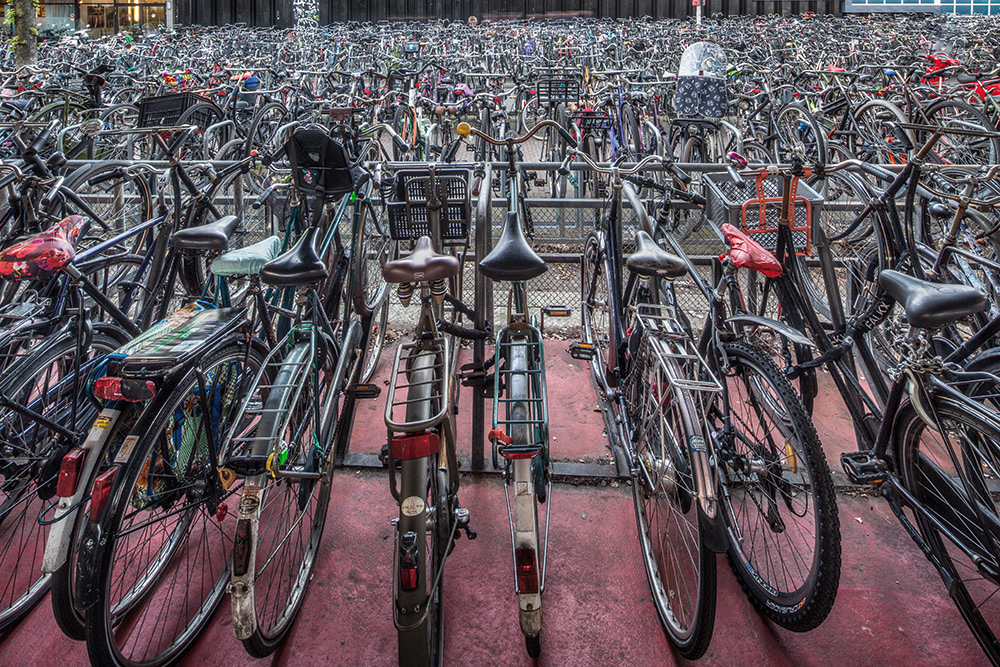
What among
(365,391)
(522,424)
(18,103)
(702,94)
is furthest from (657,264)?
(18,103)

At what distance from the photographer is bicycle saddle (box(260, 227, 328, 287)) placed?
207 centimetres

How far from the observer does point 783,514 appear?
103 inches

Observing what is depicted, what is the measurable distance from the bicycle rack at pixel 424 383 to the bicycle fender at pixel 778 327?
3.15 feet

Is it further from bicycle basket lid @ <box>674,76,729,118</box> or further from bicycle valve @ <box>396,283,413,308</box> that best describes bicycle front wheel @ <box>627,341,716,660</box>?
bicycle basket lid @ <box>674,76,729,118</box>

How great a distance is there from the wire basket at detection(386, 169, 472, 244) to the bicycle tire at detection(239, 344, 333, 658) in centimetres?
74

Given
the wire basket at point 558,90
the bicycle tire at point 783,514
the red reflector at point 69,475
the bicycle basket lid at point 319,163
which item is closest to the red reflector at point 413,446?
the red reflector at point 69,475

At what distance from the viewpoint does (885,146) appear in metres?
4.52

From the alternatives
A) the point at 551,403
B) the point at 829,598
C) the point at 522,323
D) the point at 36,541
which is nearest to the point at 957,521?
the point at 829,598

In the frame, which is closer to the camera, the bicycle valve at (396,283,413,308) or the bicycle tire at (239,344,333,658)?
the bicycle tire at (239,344,333,658)

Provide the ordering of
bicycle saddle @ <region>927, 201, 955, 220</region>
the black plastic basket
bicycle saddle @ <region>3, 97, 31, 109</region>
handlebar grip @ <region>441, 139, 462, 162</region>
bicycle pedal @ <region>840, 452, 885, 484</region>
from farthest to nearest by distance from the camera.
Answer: handlebar grip @ <region>441, 139, 462, 162</region> → bicycle saddle @ <region>3, 97, 31, 109</region> → the black plastic basket → bicycle saddle @ <region>927, 201, 955, 220</region> → bicycle pedal @ <region>840, 452, 885, 484</region>

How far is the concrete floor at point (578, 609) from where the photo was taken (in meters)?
2.02

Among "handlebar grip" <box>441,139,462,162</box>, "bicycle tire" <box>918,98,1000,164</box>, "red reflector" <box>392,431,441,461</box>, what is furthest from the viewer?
"handlebar grip" <box>441,139,462,162</box>

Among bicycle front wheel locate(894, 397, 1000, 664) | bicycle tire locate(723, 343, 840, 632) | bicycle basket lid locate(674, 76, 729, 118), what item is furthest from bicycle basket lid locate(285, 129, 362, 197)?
bicycle basket lid locate(674, 76, 729, 118)

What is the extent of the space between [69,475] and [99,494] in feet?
0.47
